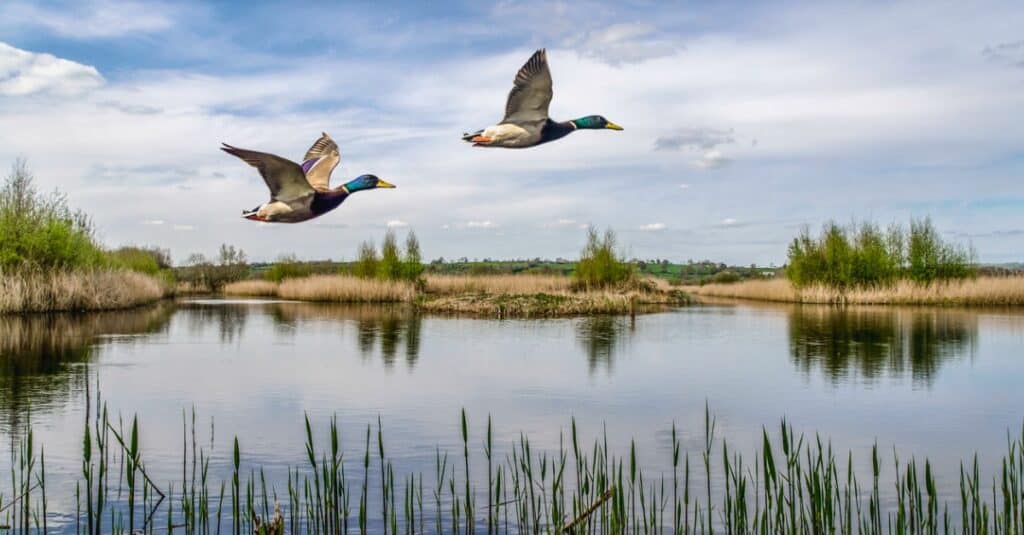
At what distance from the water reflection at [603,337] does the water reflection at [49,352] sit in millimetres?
8213

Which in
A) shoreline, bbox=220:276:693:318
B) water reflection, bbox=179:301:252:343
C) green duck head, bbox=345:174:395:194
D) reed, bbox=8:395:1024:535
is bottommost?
reed, bbox=8:395:1024:535

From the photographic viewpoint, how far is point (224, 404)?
1106 centimetres

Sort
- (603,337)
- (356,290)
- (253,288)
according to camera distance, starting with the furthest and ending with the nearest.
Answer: (253,288) → (356,290) → (603,337)

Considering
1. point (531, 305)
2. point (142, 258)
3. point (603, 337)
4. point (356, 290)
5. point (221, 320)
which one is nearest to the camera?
point (603, 337)

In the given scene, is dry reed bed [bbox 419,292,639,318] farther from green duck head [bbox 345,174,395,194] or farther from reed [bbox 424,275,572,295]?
green duck head [bbox 345,174,395,194]

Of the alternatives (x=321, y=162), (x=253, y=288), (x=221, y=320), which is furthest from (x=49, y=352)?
(x=253, y=288)

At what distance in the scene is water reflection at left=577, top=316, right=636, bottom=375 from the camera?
1583 centimetres

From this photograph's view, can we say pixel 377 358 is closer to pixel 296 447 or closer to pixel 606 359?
pixel 606 359

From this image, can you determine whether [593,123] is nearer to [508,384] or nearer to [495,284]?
[508,384]

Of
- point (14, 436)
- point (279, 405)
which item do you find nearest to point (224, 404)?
point (279, 405)

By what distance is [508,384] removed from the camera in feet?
42.8

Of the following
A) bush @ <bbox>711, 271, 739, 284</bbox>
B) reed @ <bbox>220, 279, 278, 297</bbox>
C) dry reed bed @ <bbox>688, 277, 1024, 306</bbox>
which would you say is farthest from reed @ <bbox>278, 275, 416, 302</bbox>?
bush @ <bbox>711, 271, 739, 284</bbox>

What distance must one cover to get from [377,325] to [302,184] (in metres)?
22.7

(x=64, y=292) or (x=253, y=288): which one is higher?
(x=64, y=292)
